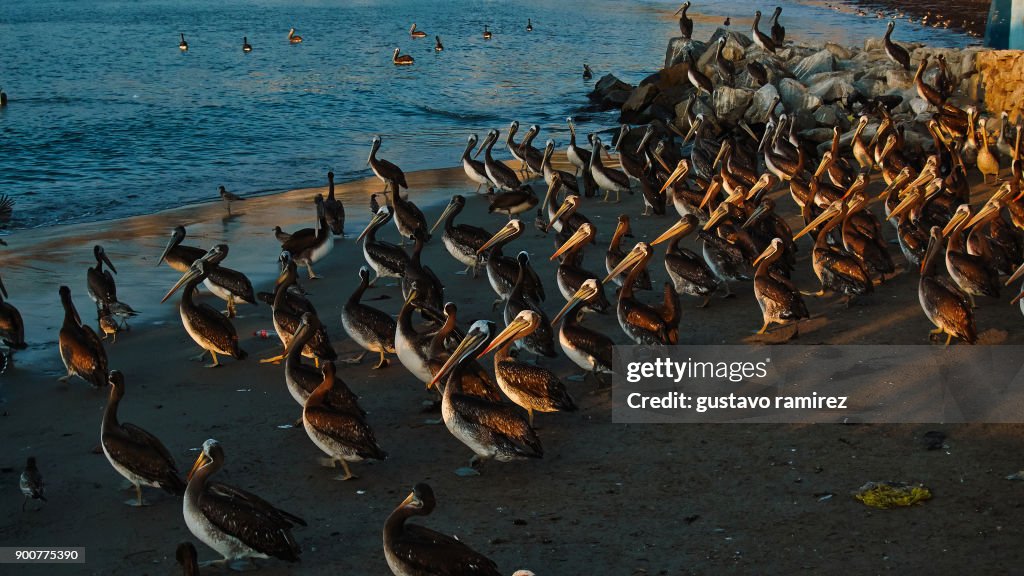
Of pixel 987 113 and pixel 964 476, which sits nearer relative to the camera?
pixel 964 476

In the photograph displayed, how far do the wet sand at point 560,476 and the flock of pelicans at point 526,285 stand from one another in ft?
0.86

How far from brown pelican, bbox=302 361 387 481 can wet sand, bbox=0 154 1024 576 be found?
229 millimetres

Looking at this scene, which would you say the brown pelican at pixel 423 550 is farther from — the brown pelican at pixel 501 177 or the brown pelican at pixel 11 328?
the brown pelican at pixel 501 177

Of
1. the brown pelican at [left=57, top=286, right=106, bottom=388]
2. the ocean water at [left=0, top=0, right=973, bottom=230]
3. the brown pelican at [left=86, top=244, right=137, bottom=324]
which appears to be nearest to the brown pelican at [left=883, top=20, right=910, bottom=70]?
the ocean water at [left=0, top=0, right=973, bottom=230]

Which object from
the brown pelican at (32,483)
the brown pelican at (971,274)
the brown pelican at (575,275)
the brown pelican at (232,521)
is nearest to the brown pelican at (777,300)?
the brown pelican at (575,275)

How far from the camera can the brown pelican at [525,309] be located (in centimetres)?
1101

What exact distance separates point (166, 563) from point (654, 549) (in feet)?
10.7

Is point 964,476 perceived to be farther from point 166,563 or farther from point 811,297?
point 166,563

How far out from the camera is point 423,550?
285 inches

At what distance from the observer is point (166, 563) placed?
783cm

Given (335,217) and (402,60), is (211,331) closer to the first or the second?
(335,217)

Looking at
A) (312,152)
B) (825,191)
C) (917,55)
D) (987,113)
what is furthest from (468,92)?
(825,191)

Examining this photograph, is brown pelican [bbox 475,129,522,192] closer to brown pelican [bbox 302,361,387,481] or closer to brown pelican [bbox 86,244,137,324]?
brown pelican [bbox 86,244,137,324]

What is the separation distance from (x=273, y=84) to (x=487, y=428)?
32.1 meters
